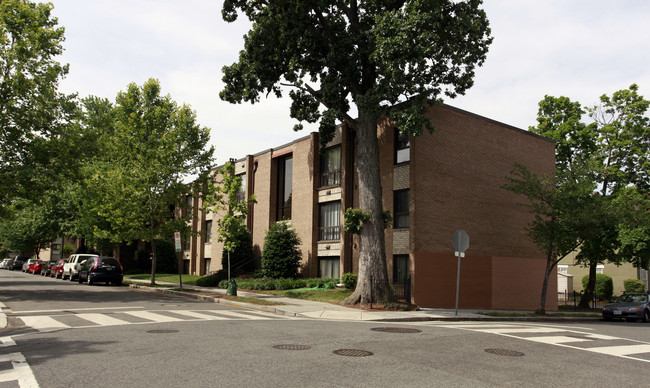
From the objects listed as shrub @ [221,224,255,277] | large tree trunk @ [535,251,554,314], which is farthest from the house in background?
shrub @ [221,224,255,277]

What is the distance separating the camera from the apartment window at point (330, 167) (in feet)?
91.1

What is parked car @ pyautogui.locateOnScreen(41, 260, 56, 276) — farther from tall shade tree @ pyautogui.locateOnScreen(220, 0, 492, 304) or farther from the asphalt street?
the asphalt street

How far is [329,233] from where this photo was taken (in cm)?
2781

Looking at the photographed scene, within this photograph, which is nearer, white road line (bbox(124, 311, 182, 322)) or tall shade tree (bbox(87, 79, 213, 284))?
white road line (bbox(124, 311, 182, 322))

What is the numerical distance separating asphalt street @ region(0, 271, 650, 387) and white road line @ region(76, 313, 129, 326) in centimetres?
5

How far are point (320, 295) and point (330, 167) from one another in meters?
8.74

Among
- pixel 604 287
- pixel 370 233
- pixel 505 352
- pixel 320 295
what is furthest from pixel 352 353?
pixel 604 287

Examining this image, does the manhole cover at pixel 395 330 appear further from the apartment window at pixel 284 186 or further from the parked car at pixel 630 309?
the apartment window at pixel 284 186

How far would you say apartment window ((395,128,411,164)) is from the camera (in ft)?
77.7

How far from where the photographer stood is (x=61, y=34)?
80.8 feet

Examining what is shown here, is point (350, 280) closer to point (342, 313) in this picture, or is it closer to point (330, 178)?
point (330, 178)

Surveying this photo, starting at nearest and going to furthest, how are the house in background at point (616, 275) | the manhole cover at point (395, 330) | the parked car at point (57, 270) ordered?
the manhole cover at point (395, 330) < the parked car at point (57, 270) < the house in background at point (616, 275)

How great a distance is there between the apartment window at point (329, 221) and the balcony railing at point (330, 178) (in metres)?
1.09

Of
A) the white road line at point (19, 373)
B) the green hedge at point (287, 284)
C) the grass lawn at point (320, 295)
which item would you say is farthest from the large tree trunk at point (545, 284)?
the white road line at point (19, 373)
